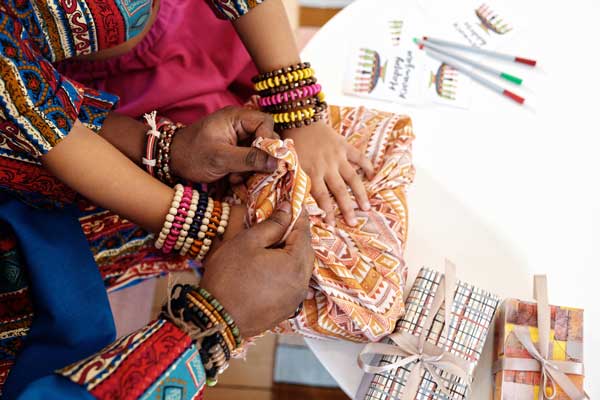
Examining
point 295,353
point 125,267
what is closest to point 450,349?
point 125,267

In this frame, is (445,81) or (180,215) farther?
(445,81)

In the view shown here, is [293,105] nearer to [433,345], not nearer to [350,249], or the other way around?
[350,249]

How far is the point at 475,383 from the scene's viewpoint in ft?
2.72

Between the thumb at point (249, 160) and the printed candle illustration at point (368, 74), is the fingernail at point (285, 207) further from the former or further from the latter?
the printed candle illustration at point (368, 74)

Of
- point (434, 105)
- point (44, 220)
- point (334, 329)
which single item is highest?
point (434, 105)

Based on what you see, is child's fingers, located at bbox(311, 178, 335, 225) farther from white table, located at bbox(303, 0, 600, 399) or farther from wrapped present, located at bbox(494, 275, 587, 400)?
wrapped present, located at bbox(494, 275, 587, 400)

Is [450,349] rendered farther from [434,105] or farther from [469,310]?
[434,105]

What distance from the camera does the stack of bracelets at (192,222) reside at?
743mm

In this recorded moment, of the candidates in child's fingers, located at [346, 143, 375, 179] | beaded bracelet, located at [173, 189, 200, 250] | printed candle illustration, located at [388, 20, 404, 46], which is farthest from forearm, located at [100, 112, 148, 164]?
printed candle illustration, located at [388, 20, 404, 46]

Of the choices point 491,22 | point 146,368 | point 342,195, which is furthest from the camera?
point 491,22

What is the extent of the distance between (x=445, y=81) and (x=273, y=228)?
536mm

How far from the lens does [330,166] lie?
87 cm

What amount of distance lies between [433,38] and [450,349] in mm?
631

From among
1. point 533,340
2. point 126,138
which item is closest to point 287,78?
point 126,138
